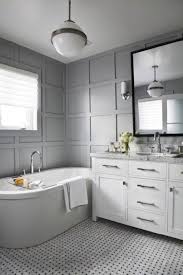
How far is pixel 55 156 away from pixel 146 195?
186 cm

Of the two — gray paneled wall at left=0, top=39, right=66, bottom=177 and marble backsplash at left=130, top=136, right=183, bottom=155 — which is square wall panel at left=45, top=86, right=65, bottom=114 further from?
marble backsplash at left=130, top=136, right=183, bottom=155

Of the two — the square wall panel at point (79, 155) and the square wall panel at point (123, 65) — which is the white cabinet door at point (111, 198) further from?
the square wall panel at point (123, 65)

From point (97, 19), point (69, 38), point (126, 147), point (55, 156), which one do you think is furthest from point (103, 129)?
point (69, 38)

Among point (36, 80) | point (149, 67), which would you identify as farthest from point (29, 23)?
point (149, 67)

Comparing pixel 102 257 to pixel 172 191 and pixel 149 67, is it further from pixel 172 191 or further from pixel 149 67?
pixel 149 67

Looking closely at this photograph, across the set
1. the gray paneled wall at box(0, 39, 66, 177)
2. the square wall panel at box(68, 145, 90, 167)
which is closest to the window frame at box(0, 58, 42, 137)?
the gray paneled wall at box(0, 39, 66, 177)

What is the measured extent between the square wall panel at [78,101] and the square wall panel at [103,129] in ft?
0.94

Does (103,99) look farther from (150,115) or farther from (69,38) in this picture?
(69,38)

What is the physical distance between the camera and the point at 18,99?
118 inches

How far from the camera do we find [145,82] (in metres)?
2.81

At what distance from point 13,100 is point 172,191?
2409 millimetres

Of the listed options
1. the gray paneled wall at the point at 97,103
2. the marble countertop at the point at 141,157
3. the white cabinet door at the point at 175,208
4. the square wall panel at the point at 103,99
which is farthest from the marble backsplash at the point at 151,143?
the square wall panel at the point at 103,99

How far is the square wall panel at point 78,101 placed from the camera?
350cm

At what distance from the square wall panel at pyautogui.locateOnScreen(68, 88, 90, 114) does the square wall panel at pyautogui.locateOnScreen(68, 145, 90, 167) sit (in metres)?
0.64
